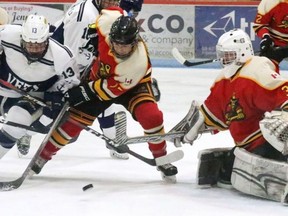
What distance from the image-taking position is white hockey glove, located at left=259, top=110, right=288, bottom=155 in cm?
304

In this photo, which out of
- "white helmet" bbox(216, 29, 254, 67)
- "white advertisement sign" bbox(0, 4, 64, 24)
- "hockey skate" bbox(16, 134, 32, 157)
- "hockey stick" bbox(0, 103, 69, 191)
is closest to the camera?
"white helmet" bbox(216, 29, 254, 67)

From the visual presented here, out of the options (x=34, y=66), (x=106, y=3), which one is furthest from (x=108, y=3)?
(x=34, y=66)

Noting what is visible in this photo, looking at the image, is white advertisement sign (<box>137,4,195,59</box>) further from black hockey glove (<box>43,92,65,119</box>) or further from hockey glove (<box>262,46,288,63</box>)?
black hockey glove (<box>43,92,65,119</box>)

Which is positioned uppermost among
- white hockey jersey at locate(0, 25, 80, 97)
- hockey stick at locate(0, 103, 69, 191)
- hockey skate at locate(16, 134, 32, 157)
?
white hockey jersey at locate(0, 25, 80, 97)

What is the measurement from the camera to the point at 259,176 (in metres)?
3.18

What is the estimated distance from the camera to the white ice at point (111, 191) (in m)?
3.08

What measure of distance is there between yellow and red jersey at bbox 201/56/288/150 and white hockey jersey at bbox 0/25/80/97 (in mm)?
693

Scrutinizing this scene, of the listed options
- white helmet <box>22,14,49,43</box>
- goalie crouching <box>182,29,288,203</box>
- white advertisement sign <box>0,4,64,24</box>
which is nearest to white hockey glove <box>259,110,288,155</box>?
goalie crouching <box>182,29,288,203</box>

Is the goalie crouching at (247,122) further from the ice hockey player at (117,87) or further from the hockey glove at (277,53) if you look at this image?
the hockey glove at (277,53)

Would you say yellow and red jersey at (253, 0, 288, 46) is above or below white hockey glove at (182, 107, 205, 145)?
above

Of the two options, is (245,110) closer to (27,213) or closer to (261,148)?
(261,148)

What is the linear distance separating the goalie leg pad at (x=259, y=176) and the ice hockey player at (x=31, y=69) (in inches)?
36.9

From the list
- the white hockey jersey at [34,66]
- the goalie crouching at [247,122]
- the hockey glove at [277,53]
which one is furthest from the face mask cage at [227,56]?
the hockey glove at [277,53]

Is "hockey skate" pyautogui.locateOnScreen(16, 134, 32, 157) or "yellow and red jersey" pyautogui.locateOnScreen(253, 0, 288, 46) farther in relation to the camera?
"yellow and red jersey" pyautogui.locateOnScreen(253, 0, 288, 46)
